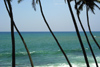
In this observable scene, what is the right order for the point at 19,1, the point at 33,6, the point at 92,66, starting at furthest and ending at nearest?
the point at 92,66, the point at 33,6, the point at 19,1

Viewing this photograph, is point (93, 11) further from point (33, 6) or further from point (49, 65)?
point (49, 65)

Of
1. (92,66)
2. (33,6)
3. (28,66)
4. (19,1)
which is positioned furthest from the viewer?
(28,66)

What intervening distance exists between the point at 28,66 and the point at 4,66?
4.30m

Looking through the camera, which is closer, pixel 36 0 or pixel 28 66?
pixel 36 0

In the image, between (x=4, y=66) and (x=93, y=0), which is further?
(x=4, y=66)

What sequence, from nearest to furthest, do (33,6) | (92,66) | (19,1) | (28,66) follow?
1. (19,1)
2. (33,6)
3. (92,66)
4. (28,66)

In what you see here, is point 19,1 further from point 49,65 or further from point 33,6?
point 49,65

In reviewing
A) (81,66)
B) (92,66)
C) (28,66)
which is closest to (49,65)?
(28,66)

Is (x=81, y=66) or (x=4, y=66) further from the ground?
(x=4, y=66)

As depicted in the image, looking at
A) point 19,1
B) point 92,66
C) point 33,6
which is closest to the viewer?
point 19,1

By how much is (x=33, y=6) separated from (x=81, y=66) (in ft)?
54.1

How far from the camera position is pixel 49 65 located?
30656mm

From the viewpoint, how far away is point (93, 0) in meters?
16.0

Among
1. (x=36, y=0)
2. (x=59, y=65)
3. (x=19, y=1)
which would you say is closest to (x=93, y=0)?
(x=36, y=0)
